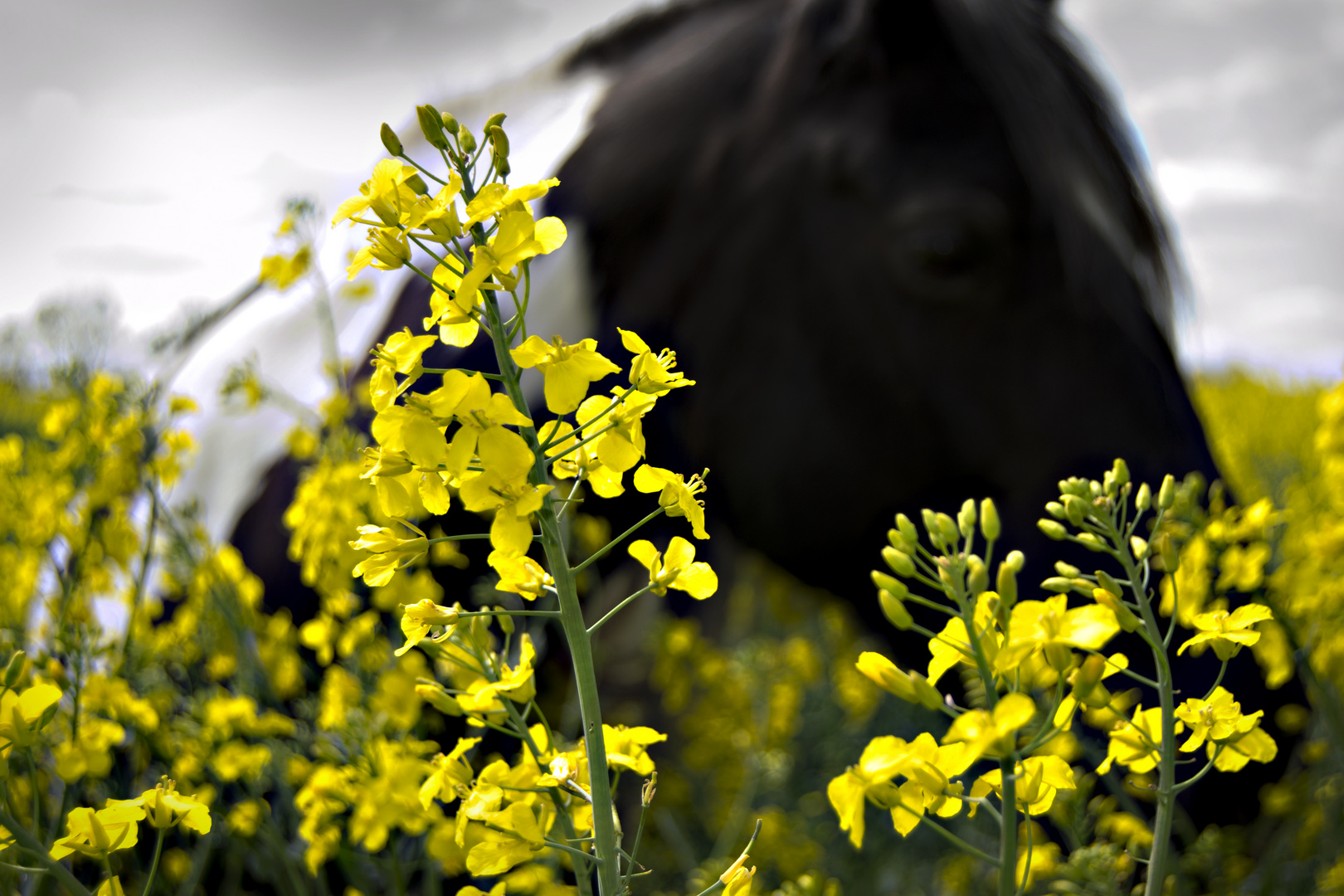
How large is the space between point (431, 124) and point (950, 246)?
0.97 meters

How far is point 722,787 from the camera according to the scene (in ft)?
6.59

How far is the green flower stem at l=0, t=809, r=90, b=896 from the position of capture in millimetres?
463

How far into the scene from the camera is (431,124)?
1.52 feet

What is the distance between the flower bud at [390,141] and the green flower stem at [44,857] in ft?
1.35

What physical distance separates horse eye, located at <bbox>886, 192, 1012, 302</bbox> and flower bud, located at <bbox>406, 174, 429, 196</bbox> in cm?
99

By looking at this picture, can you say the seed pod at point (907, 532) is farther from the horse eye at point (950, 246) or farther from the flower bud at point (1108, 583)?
the horse eye at point (950, 246)

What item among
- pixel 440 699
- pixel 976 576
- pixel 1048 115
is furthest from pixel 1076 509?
pixel 1048 115

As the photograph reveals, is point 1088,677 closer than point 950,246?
Yes

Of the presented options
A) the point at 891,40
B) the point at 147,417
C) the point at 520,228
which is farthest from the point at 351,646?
the point at 891,40

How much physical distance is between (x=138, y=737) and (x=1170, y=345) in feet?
5.30

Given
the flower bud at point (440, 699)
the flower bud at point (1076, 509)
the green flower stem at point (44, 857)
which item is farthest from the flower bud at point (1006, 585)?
the green flower stem at point (44, 857)

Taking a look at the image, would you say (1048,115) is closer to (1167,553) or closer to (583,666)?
(1167,553)

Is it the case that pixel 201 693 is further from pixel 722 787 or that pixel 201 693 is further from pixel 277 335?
pixel 722 787

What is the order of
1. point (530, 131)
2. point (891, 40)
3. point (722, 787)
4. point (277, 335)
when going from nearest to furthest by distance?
1. point (891, 40)
2. point (530, 131)
3. point (277, 335)
4. point (722, 787)
